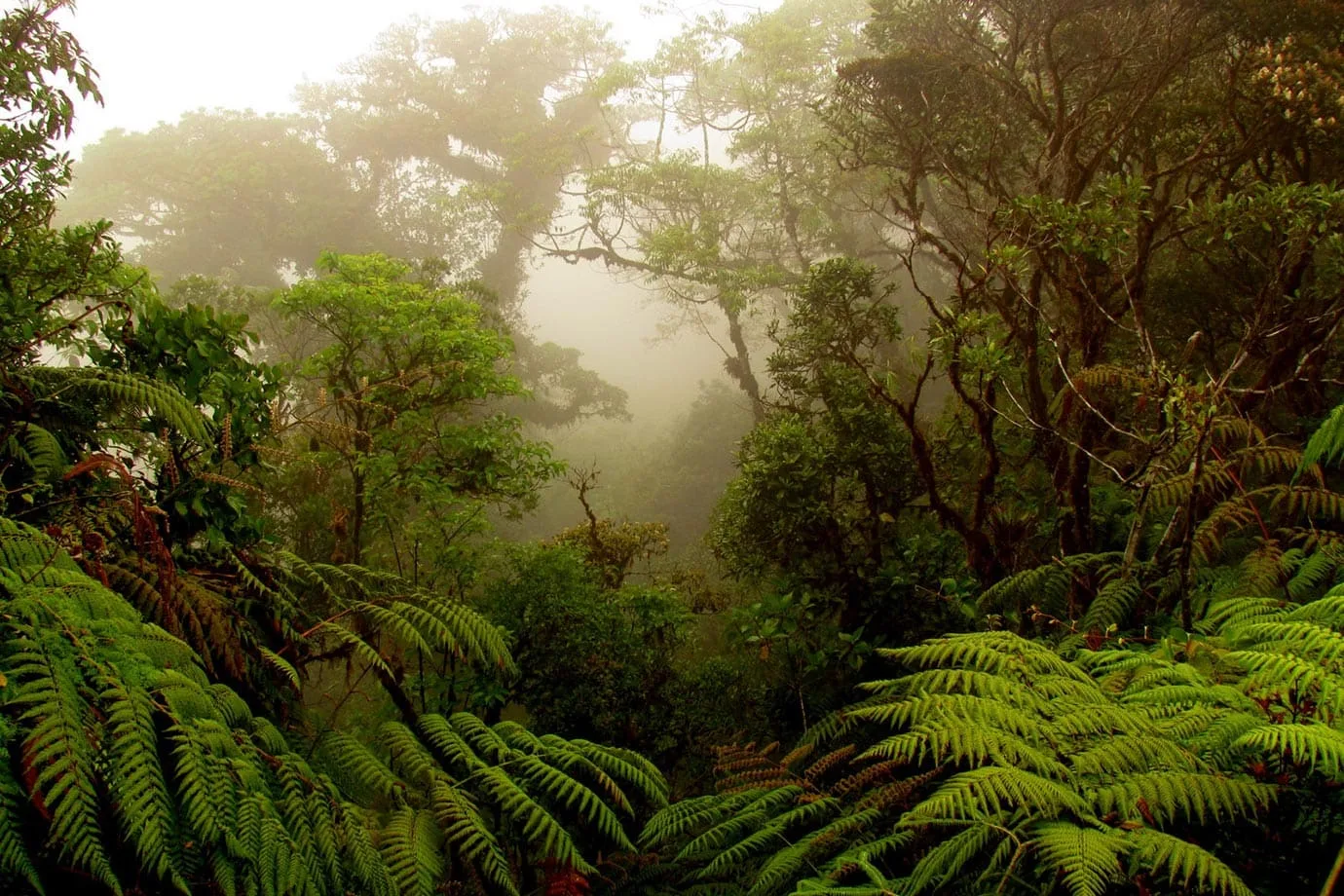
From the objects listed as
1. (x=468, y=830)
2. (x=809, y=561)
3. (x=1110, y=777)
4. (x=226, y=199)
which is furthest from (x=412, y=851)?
(x=226, y=199)

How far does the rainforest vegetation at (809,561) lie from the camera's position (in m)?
1.56

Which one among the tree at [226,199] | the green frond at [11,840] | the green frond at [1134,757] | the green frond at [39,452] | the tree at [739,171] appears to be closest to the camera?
the green frond at [11,840]

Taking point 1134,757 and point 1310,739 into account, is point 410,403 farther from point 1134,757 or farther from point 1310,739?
point 1310,739

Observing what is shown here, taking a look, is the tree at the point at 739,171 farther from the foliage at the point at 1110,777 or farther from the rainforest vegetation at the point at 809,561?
the foliage at the point at 1110,777

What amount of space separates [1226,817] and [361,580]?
3346 mm

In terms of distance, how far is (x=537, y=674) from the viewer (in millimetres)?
4797

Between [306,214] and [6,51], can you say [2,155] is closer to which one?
[6,51]

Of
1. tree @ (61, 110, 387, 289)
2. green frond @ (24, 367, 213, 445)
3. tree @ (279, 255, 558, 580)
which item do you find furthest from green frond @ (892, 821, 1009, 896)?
tree @ (61, 110, 387, 289)

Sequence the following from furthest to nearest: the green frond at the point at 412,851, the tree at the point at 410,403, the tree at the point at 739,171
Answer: the tree at the point at 739,171, the tree at the point at 410,403, the green frond at the point at 412,851

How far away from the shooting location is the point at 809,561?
5625 mm

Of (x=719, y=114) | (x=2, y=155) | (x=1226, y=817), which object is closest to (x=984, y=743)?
(x=1226, y=817)

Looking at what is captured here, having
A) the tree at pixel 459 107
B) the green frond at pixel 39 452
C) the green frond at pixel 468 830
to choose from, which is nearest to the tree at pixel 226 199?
the tree at pixel 459 107

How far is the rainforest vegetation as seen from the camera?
1561mm

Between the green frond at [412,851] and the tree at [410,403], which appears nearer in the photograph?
the green frond at [412,851]
